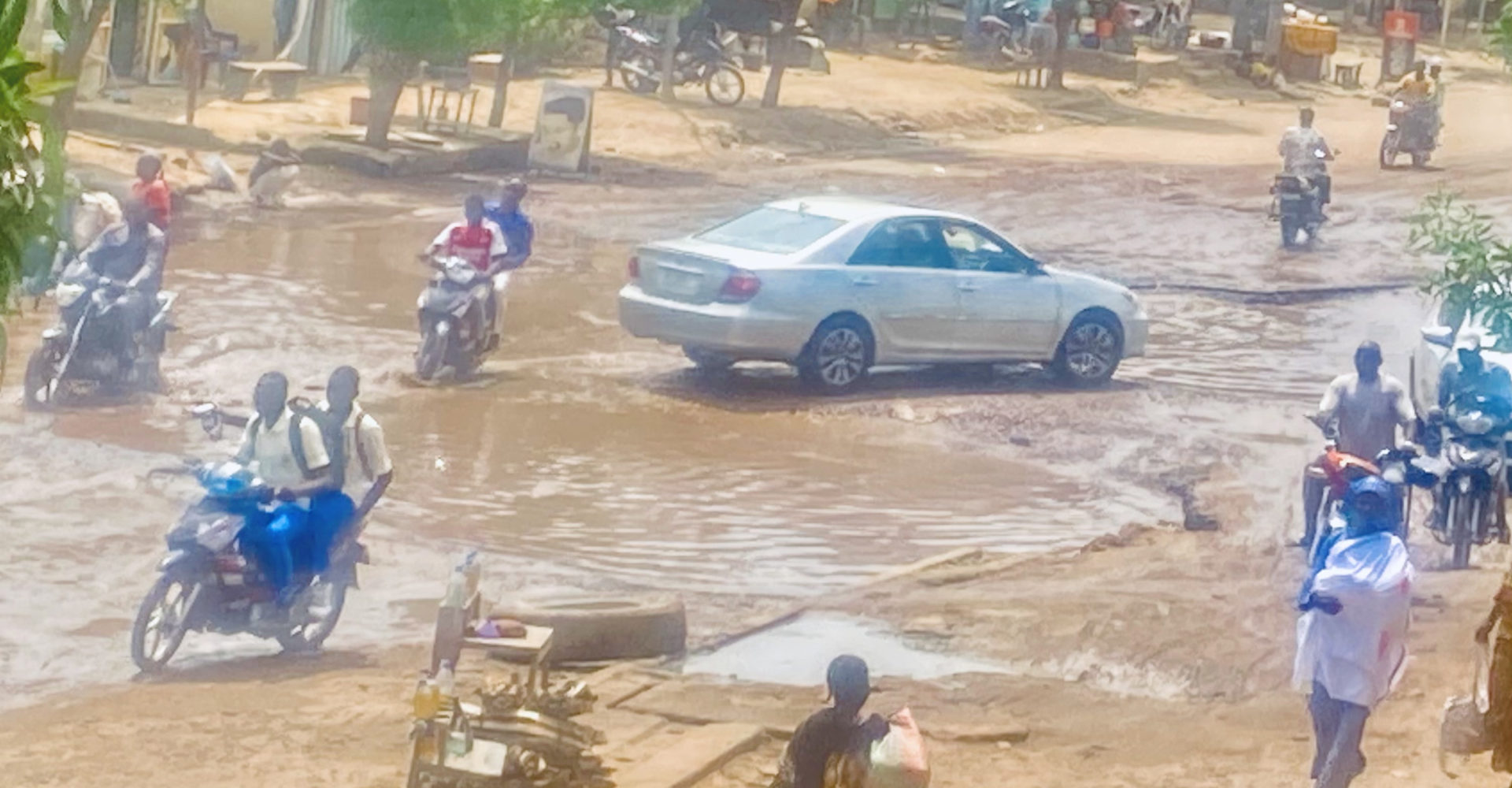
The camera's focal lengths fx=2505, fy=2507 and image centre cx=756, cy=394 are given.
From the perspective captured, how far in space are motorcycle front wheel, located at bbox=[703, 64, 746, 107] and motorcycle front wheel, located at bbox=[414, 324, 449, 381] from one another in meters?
21.7

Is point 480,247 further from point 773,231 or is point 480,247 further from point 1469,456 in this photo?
point 1469,456

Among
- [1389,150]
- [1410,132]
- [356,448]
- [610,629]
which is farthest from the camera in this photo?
[1389,150]

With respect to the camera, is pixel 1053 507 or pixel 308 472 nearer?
pixel 308 472

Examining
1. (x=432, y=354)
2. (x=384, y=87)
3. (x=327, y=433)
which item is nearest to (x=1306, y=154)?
(x=384, y=87)

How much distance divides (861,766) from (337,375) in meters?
4.35

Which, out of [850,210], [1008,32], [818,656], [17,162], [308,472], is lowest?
[818,656]

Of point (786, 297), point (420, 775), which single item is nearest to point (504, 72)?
point (786, 297)

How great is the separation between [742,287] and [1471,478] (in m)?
6.10

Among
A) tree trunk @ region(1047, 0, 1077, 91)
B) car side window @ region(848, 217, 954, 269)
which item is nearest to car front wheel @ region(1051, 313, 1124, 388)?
car side window @ region(848, 217, 954, 269)

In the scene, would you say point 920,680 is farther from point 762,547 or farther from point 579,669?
point 762,547

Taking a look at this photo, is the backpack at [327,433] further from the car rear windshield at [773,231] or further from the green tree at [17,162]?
the car rear windshield at [773,231]

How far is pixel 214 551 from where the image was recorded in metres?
10.4

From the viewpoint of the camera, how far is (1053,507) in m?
15.4

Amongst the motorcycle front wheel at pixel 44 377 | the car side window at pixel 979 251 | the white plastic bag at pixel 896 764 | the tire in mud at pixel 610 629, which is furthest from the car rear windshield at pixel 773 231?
the white plastic bag at pixel 896 764
